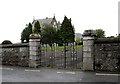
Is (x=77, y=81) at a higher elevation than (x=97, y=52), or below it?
below

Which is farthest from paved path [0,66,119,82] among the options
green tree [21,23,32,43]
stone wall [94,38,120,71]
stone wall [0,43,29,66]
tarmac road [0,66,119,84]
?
green tree [21,23,32,43]

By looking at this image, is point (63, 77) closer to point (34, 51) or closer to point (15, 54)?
point (34, 51)

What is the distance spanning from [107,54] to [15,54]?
6.58 m

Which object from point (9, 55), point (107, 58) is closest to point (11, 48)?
point (9, 55)

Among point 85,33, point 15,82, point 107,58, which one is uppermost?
point 85,33

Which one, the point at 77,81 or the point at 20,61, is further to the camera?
A: the point at 20,61

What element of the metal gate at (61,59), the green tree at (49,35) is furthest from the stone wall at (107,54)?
the green tree at (49,35)

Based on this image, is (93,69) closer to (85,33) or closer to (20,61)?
(85,33)

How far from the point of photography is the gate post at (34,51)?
14.2 meters

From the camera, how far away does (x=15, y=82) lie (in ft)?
30.4

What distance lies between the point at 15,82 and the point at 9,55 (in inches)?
269

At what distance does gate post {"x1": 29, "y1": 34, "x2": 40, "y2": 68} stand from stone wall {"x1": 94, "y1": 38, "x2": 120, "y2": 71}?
12.7 ft

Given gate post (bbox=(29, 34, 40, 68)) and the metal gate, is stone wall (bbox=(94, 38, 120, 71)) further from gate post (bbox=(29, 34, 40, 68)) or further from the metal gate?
gate post (bbox=(29, 34, 40, 68))

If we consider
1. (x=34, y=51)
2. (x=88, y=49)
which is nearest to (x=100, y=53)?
(x=88, y=49)
